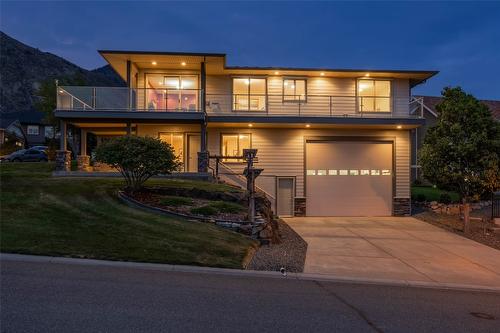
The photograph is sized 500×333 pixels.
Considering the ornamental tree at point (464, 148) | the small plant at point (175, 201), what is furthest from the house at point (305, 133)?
the small plant at point (175, 201)

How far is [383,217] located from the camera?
21.5 m

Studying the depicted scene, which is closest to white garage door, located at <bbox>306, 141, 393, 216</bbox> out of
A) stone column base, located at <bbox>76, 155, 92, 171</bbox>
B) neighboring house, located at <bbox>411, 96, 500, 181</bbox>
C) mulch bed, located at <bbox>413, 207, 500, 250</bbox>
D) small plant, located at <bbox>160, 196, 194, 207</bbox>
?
mulch bed, located at <bbox>413, 207, 500, 250</bbox>

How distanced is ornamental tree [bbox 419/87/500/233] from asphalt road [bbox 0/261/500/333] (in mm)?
8764

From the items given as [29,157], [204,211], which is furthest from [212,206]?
[29,157]

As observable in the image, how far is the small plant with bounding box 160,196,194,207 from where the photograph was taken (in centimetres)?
1347

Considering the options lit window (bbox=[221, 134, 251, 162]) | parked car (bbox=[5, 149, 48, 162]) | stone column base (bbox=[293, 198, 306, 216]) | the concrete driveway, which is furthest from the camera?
parked car (bbox=[5, 149, 48, 162])

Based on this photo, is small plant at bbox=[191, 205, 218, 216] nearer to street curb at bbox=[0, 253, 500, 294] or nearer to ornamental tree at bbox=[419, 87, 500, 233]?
street curb at bbox=[0, 253, 500, 294]

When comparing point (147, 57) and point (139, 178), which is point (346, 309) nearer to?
point (139, 178)

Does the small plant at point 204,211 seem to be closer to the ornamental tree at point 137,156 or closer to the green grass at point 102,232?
the green grass at point 102,232

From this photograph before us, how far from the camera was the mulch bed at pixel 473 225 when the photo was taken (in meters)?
15.2

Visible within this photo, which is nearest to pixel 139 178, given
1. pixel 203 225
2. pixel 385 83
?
pixel 203 225

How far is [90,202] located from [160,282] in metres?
6.69

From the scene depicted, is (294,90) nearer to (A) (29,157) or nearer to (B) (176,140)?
(B) (176,140)

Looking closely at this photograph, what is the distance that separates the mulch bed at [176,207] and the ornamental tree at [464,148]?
27.8 ft
